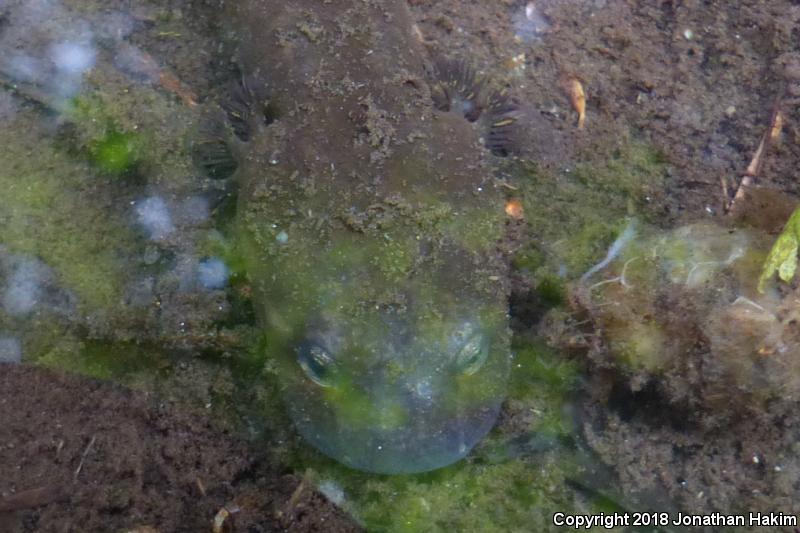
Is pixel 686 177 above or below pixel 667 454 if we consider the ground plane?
above

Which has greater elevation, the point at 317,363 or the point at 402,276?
the point at 402,276

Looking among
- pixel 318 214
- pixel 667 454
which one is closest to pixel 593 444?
pixel 667 454

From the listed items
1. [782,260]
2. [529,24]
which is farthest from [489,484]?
[529,24]

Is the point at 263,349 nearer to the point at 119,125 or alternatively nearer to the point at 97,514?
the point at 97,514

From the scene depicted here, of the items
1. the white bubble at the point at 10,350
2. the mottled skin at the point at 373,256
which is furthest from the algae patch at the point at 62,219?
the mottled skin at the point at 373,256

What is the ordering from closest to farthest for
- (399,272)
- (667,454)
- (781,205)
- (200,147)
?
(399,272) → (667,454) → (781,205) → (200,147)

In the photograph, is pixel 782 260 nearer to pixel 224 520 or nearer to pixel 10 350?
pixel 224 520
